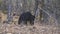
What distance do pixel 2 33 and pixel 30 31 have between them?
3.81 ft

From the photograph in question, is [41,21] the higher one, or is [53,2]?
[53,2]

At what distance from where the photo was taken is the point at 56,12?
13.2m

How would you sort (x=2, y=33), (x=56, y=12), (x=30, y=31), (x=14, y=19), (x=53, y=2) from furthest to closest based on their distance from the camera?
(x=53, y=2), (x=56, y=12), (x=14, y=19), (x=30, y=31), (x=2, y=33)

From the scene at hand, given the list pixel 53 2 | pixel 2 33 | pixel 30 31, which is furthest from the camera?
pixel 53 2

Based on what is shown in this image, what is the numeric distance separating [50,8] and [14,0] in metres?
2.46

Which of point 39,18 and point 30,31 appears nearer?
point 30,31

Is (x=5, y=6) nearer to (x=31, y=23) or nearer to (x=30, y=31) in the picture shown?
(x=31, y=23)

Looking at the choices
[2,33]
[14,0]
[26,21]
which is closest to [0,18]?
[26,21]

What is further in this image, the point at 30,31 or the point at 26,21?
the point at 26,21

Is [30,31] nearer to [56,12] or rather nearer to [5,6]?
[56,12]

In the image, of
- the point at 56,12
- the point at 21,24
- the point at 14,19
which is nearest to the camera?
the point at 21,24

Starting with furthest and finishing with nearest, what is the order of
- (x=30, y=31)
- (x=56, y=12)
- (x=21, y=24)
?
(x=56, y=12), (x=21, y=24), (x=30, y=31)

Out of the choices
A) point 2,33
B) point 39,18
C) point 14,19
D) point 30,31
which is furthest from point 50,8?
point 2,33

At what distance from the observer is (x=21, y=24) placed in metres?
10.1
